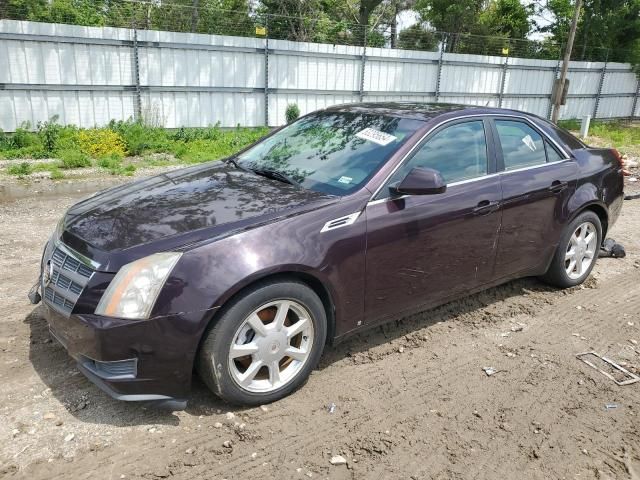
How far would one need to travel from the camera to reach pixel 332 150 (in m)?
3.91

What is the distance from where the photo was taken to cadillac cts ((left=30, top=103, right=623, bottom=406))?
2.80 m

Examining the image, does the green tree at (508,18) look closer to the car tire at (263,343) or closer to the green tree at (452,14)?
the green tree at (452,14)

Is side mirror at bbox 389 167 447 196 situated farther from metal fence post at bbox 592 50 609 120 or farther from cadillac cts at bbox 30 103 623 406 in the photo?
metal fence post at bbox 592 50 609 120

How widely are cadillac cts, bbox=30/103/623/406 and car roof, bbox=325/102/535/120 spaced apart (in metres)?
0.02

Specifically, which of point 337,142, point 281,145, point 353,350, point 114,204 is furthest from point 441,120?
point 114,204

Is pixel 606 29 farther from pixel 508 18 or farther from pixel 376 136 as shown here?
pixel 376 136

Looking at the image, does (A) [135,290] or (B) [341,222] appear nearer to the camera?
(A) [135,290]

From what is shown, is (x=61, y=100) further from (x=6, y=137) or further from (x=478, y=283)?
(x=478, y=283)

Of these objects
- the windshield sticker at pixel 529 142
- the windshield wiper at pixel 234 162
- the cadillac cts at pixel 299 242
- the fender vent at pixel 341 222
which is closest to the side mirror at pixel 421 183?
the cadillac cts at pixel 299 242

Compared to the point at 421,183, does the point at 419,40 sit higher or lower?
higher

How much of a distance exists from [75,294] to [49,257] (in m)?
0.56

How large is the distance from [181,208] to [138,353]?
3.09 feet

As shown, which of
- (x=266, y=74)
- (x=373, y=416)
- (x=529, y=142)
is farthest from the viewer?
(x=266, y=74)

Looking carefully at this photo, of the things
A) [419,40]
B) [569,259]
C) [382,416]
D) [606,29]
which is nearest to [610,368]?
[569,259]
